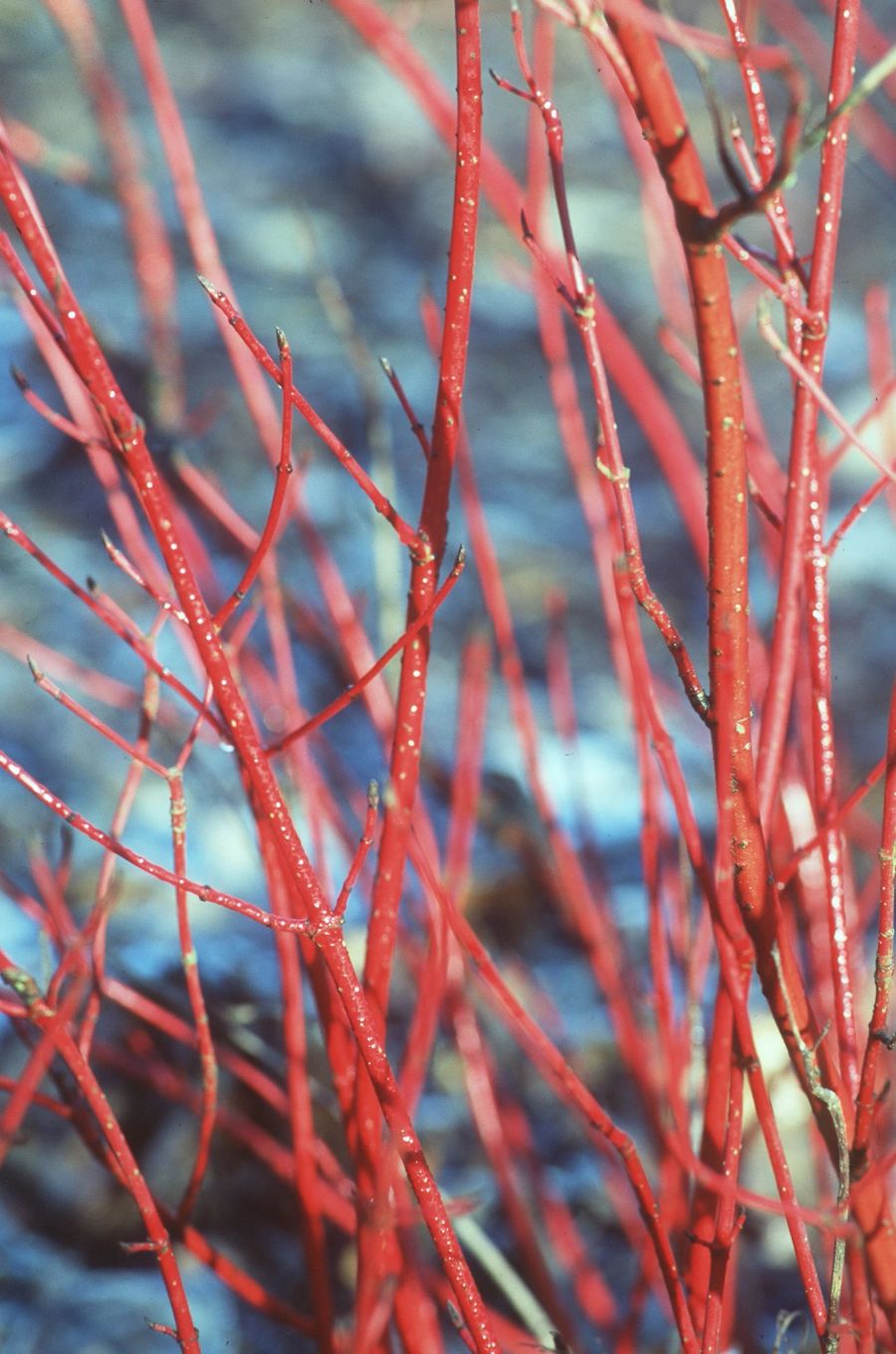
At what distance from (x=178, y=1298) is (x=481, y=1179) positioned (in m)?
0.60

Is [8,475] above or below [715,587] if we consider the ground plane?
above

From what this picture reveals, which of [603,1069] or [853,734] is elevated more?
[853,734]

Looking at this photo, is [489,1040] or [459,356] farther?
[489,1040]

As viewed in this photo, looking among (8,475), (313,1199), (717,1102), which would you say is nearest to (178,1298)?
(313,1199)

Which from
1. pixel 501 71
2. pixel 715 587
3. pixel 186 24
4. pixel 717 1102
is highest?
pixel 501 71

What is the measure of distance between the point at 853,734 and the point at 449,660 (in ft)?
1.74

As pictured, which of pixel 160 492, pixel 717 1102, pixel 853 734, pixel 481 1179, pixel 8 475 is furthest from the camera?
pixel 8 475

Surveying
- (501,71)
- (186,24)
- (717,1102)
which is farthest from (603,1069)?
(186,24)

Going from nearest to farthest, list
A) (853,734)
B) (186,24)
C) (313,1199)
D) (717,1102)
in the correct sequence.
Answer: (717,1102) < (313,1199) < (853,734) < (186,24)

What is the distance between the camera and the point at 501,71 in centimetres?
186

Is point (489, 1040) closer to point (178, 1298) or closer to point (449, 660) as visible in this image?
point (449, 660)

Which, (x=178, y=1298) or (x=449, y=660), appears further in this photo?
(x=449, y=660)

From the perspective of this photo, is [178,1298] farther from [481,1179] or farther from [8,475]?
[8,475]

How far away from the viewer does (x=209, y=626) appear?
427 mm
